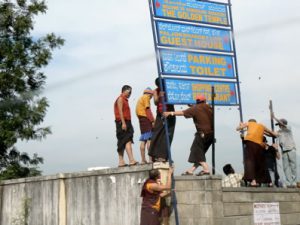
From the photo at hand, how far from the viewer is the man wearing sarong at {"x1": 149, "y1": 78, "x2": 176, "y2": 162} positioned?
967cm

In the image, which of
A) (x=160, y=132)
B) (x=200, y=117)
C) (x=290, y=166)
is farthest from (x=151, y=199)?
(x=290, y=166)

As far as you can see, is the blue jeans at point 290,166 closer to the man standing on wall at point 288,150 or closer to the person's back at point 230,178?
the man standing on wall at point 288,150

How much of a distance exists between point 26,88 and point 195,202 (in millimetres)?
9361

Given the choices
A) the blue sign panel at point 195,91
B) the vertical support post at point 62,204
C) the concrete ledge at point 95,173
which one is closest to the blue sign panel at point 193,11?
the blue sign panel at point 195,91

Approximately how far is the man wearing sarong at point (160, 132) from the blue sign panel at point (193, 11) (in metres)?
1.35

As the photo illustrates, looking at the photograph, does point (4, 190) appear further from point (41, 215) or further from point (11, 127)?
point (11, 127)

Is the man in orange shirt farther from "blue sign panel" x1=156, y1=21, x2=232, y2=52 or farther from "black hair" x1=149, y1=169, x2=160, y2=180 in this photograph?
"black hair" x1=149, y1=169, x2=160, y2=180

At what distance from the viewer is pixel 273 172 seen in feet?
38.4

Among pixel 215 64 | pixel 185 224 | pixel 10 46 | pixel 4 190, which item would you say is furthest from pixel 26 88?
pixel 185 224

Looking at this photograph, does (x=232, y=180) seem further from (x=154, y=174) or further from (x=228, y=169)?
(x=154, y=174)

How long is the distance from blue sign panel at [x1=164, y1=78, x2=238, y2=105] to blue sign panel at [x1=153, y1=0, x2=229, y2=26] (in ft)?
4.20

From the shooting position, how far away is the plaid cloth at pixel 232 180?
10.4m

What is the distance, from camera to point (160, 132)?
9.84 meters

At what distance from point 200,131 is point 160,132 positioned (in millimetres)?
730
